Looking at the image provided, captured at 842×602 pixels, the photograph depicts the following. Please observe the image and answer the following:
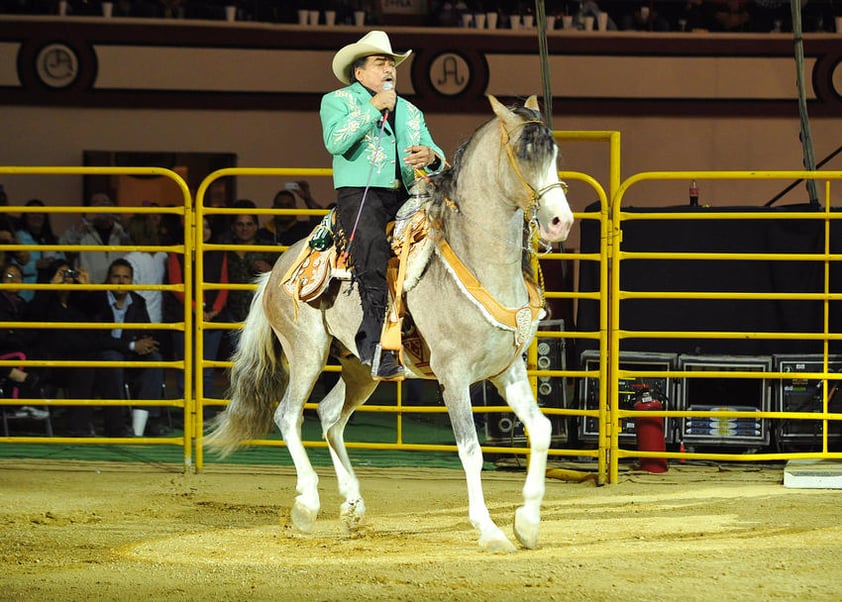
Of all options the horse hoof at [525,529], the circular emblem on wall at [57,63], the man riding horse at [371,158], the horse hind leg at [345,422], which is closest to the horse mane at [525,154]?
the man riding horse at [371,158]

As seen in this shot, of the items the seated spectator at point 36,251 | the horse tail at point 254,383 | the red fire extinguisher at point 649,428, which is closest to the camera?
the horse tail at point 254,383

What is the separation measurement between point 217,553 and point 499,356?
1.48 m

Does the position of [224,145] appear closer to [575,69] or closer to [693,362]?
[575,69]

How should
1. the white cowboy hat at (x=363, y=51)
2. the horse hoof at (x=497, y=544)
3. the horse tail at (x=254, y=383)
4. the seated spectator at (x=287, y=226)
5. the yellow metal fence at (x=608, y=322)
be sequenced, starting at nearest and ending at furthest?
the horse hoof at (x=497, y=544) < the white cowboy hat at (x=363, y=51) < the horse tail at (x=254, y=383) < the yellow metal fence at (x=608, y=322) < the seated spectator at (x=287, y=226)

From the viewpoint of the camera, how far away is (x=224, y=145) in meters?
15.7

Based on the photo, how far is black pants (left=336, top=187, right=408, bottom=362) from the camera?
5.87m

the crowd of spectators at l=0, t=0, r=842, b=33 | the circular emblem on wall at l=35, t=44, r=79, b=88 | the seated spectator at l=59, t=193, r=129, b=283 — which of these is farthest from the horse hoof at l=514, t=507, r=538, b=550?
the circular emblem on wall at l=35, t=44, r=79, b=88

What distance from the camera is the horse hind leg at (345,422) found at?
628cm

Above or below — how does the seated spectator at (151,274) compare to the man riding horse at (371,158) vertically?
below

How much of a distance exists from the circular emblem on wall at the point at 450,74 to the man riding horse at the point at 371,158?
9.41m

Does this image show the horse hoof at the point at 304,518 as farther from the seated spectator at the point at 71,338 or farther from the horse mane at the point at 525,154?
the seated spectator at the point at 71,338

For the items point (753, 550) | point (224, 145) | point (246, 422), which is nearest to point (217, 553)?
point (246, 422)

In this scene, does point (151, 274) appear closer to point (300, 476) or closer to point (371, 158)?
point (300, 476)

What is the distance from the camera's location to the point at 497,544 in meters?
5.48
